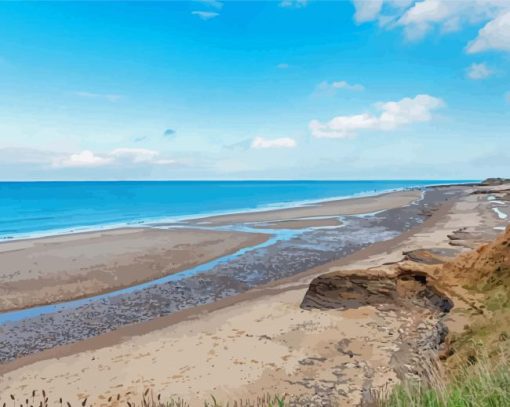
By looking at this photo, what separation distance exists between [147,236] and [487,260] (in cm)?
2570

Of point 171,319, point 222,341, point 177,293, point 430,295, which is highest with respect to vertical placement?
point 430,295

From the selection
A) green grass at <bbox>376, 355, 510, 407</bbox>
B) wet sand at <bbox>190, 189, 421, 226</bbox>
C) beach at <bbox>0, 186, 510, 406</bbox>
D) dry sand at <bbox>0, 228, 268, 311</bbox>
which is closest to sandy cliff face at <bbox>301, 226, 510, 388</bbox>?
beach at <bbox>0, 186, 510, 406</bbox>

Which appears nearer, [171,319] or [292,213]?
[171,319]

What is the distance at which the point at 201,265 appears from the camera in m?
20.5

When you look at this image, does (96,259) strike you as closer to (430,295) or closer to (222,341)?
(222,341)

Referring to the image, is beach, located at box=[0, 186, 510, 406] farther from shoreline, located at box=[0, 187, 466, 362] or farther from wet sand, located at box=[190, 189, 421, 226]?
wet sand, located at box=[190, 189, 421, 226]

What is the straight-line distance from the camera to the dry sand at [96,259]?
1606 centimetres

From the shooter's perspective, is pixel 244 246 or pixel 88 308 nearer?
pixel 88 308

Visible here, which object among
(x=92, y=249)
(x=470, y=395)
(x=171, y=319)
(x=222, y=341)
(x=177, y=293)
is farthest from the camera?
(x=92, y=249)

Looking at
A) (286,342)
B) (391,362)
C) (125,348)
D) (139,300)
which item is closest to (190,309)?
(139,300)

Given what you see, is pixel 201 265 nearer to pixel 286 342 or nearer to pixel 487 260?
pixel 286 342

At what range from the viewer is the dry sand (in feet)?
52.7

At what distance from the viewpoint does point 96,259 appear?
2148cm

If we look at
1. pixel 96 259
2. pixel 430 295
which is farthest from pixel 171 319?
pixel 96 259
